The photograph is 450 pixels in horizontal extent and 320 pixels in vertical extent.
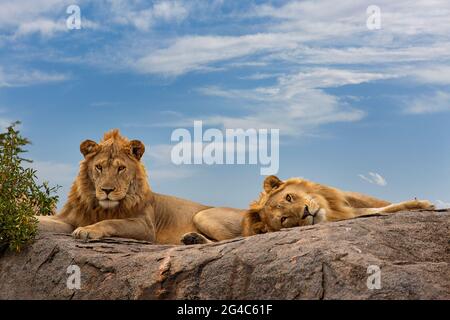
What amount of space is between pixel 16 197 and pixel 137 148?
160cm

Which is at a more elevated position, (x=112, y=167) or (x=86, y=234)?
(x=112, y=167)

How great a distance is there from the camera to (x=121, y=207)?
8.56m

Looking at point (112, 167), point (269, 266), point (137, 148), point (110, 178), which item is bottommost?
point (269, 266)

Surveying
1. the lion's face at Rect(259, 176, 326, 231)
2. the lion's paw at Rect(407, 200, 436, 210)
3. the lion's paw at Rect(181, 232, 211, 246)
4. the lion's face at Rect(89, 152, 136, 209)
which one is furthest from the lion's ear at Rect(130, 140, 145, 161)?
the lion's paw at Rect(407, 200, 436, 210)

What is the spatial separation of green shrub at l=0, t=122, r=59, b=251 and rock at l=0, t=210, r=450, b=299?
0.93ft

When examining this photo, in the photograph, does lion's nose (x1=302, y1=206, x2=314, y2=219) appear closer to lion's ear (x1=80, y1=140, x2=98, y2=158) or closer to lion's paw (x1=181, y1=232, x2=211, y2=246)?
lion's paw (x1=181, y1=232, x2=211, y2=246)

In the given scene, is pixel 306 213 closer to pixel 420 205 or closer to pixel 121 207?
pixel 420 205

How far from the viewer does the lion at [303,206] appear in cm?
759

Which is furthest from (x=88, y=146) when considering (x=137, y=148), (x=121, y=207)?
(x=121, y=207)

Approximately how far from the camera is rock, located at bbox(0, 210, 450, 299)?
555 cm
